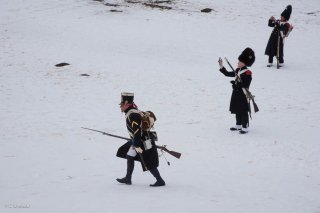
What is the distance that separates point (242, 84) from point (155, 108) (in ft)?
11.9

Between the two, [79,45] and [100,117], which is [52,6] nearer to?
[79,45]

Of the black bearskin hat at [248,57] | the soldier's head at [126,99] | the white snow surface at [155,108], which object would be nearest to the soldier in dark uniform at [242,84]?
the black bearskin hat at [248,57]

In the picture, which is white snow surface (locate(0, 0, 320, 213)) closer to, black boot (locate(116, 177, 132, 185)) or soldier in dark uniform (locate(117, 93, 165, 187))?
black boot (locate(116, 177, 132, 185))

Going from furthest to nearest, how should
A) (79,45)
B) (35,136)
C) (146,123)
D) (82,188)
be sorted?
Answer: (79,45)
(35,136)
(82,188)
(146,123)

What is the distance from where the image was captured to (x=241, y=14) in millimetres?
24844

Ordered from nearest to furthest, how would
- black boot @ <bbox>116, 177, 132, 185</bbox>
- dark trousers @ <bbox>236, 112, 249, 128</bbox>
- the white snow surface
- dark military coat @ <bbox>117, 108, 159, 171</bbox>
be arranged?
dark military coat @ <bbox>117, 108, 159, 171</bbox> → the white snow surface → black boot @ <bbox>116, 177, 132, 185</bbox> → dark trousers @ <bbox>236, 112, 249, 128</bbox>

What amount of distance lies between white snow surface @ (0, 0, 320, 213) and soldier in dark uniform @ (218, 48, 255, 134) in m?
0.53

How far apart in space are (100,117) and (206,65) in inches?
273

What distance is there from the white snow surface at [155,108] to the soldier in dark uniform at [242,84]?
0.53 m

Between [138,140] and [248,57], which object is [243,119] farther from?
[138,140]

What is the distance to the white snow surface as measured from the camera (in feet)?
21.6

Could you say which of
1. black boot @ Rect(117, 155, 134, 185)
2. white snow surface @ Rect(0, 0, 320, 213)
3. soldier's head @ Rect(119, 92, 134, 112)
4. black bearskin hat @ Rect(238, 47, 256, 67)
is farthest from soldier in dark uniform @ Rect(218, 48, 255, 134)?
black boot @ Rect(117, 155, 134, 185)

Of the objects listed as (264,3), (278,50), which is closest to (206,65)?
(278,50)

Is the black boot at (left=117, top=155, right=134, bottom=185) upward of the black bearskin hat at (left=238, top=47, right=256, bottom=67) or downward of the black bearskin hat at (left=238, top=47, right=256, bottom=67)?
downward
